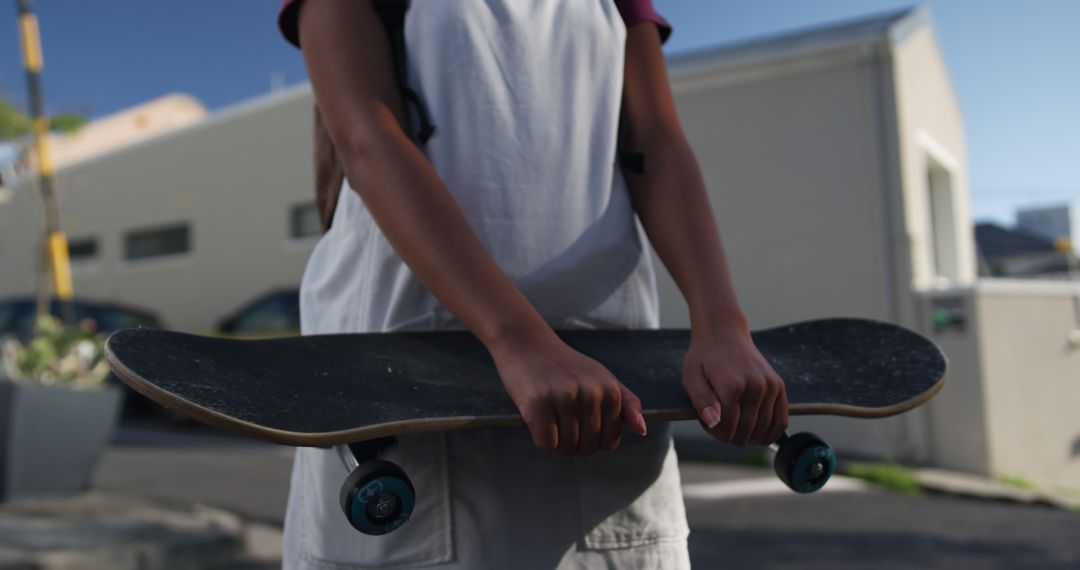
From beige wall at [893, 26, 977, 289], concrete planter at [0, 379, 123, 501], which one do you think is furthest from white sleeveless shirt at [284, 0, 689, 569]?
beige wall at [893, 26, 977, 289]

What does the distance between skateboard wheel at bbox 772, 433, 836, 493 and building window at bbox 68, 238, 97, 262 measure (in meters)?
18.6

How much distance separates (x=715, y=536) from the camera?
520cm

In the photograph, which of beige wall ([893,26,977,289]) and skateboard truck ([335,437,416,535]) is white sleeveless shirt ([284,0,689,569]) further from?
beige wall ([893,26,977,289])

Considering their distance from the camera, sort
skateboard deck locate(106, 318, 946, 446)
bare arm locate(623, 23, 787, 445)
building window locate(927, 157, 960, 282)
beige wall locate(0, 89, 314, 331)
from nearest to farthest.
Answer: skateboard deck locate(106, 318, 946, 446)
bare arm locate(623, 23, 787, 445)
building window locate(927, 157, 960, 282)
beige wall locate(0, 89, 314, 331)

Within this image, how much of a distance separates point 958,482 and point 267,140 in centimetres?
1138

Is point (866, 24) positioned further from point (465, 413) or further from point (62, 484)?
point (465, 413)

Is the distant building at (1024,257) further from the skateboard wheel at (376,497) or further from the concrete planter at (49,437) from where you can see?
the skateboard wheel at (376,497)

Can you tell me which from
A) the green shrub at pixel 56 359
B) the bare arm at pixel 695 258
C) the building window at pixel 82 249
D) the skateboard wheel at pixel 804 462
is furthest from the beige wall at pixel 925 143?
the building window at pixel 82 249

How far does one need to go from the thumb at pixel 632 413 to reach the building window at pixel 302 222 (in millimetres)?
13510

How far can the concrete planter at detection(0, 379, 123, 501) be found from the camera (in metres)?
5.40

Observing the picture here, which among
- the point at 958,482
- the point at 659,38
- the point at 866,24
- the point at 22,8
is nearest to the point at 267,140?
the point at 22,8

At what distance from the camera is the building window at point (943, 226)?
37.4 feet

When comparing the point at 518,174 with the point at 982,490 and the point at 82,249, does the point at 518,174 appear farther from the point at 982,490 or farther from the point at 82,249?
the point at 82,249

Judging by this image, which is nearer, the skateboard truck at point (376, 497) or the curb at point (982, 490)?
the skateboard truck at point (376, 497)
